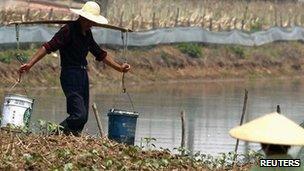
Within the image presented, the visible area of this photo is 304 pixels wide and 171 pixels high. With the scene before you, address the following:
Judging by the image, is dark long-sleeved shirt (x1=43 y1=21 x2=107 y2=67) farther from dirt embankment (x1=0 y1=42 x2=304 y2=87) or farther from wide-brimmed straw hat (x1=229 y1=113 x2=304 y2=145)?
dirt embankment (x1=0 y1=42 x2=304 y2=87)

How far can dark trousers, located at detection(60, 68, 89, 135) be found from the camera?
961cm

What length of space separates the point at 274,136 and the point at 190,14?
95.4 ft

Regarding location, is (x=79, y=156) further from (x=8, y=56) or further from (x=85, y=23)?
(x=8, y=56)

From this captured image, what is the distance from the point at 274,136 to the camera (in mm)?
6109

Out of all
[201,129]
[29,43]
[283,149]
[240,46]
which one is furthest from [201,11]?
[283,149]

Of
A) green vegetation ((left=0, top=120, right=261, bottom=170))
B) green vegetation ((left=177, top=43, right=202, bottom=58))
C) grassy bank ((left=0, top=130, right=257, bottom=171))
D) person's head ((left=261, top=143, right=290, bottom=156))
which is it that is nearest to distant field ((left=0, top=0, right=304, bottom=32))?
green vegetation ((left=177, top=43, right=202, bottom=58))

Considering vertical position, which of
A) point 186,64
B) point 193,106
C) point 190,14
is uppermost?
point 190,14

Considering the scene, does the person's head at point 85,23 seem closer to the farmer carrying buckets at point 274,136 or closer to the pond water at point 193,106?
the pond water at point 193,106

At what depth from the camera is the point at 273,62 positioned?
34.5 meters

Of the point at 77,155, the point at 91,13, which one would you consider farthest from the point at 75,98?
the point at 77,155

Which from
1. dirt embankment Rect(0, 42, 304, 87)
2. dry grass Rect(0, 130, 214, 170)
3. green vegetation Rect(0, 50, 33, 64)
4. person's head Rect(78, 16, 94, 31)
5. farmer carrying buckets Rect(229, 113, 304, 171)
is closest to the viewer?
farmer carrying buckets Rect(229, 113, 304, 171)

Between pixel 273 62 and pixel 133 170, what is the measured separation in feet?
87.6

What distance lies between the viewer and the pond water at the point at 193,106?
14594 millimetres

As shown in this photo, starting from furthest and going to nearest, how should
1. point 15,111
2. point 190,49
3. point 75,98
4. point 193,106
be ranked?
point 190,49 → point 193,106 → point 75,98 → point 15,111
